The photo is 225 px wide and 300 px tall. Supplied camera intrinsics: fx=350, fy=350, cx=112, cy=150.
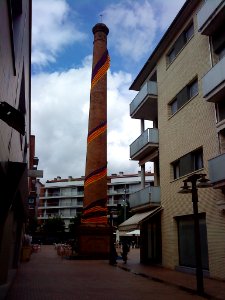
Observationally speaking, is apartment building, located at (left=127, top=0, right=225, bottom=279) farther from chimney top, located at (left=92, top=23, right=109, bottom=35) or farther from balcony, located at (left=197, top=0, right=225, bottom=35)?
chimney top, located at (left=92, top=23, right=109, bottom=35)

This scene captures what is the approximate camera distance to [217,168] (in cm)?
1558

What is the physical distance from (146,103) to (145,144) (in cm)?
342

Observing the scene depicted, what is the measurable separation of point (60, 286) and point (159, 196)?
1150 cm

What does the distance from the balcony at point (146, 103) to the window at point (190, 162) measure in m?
6.59

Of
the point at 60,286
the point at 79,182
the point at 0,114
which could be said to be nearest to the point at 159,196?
the point at 60,286

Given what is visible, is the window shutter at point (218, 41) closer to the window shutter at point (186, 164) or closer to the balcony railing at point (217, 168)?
the window shutter at point (186, 164)

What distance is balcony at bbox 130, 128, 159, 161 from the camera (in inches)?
966

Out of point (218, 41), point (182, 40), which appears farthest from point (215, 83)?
point (182, 40)

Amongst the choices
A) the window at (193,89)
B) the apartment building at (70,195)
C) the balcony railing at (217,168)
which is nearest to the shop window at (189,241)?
the balcony railing at (217,168)

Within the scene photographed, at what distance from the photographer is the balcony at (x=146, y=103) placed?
1007 inches

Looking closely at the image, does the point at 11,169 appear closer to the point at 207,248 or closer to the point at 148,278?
the point at 148,278

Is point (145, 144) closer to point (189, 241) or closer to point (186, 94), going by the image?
point (186, 94)

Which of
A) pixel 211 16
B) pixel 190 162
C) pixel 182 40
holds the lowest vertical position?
pixel 190 162

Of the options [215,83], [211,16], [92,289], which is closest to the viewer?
[92,289]
